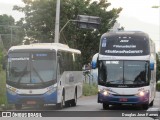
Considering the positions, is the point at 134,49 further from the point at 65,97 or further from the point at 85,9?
the point at 85,9

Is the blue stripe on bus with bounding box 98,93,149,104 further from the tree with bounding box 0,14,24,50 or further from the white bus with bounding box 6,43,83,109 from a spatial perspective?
the tree with bounding box 0,14,24,50

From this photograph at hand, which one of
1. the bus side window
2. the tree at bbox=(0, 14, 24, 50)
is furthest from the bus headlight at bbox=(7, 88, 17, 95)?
the tree at bbox=(0, 14, 24, 50)

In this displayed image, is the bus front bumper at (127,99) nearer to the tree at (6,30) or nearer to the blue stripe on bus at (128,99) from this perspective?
the blue stripe on bus at (128,99)

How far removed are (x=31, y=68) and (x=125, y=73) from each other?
4.25 meters

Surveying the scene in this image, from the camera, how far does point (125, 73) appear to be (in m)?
23.7

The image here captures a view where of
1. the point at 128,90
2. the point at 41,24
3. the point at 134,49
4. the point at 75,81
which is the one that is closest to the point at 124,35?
the point at 134,49

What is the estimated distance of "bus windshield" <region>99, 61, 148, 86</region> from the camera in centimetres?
2361

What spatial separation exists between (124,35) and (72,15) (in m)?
29.0

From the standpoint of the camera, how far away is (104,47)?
24281 mm

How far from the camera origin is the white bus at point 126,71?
2353cm

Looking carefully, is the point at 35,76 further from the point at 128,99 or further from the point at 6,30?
the point at 6,30

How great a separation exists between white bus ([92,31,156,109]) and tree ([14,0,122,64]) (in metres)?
27.1

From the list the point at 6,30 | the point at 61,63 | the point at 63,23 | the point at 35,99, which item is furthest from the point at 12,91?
the point at 6,30

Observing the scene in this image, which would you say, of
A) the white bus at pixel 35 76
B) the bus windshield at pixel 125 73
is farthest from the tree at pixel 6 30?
the bus windshield at pixel 125 73
